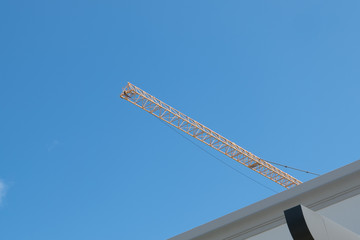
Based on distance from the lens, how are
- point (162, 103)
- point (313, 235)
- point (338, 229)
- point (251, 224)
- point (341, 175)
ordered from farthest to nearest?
point (162, 103) < point (251, 224) < point (341, 175) < point (338, 229) < point (313, 235)

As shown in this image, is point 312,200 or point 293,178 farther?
point 293,178

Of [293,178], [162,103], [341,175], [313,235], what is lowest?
[313,235]

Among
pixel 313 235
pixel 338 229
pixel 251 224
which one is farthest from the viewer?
pixel 251 224

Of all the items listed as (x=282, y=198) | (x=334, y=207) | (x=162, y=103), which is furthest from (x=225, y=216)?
(x=162, y=103)

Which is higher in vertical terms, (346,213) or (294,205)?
(294,205)

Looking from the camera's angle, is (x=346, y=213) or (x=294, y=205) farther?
(x=294, y=205)

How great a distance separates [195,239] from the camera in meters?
8.49

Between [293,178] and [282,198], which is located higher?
[293,178]

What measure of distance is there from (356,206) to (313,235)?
495 cm

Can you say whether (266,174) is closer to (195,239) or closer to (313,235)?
(195,239)

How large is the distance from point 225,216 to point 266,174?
55.7 metres

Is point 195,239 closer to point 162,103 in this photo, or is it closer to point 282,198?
point 282,198

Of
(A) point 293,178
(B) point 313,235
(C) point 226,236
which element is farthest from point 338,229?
(A) point 293,178

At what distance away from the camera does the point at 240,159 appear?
61750mm
